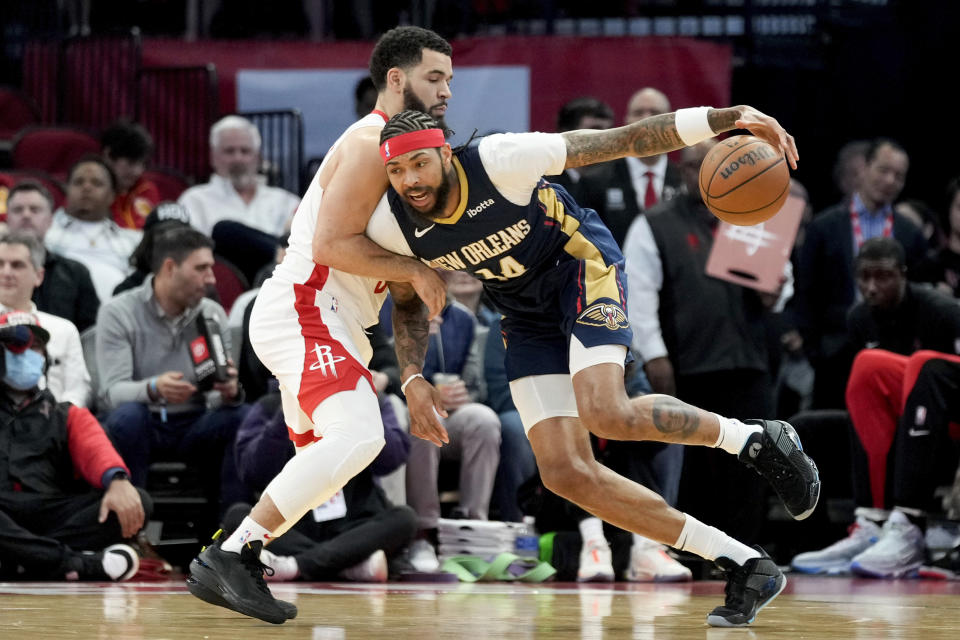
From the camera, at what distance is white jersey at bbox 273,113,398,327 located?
430cm

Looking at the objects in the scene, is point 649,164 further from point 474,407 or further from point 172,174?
point 172,174

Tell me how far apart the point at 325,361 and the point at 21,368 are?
242 centimetres

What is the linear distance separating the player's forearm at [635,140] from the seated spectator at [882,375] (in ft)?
9.71

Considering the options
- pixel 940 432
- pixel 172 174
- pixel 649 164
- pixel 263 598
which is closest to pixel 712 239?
pixel 649 164

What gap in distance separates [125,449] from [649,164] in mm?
3060

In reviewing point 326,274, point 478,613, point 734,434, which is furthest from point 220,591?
point 734,434

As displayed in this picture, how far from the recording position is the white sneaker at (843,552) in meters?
6.57

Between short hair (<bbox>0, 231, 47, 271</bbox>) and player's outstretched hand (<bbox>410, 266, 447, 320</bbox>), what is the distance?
3.02 metres

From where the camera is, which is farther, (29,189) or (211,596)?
(29,189)

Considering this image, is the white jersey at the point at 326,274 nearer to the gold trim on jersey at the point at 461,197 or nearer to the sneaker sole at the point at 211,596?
the gold trim on jersey at the point at 461,197

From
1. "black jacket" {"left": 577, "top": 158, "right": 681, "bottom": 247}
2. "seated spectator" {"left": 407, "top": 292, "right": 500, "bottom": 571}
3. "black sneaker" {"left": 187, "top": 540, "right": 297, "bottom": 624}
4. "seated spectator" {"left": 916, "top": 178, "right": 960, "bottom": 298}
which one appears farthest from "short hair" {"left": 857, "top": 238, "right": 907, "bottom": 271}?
"black sneaker" {"left": 187, "top": 540, "right": 297, "bottom": 624}

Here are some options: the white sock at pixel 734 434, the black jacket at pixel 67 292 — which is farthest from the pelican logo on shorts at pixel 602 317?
the black jacket at pixel 67 292

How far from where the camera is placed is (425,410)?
14.0ft

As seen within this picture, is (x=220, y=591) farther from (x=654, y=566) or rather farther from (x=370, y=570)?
(x=654, y=566)
